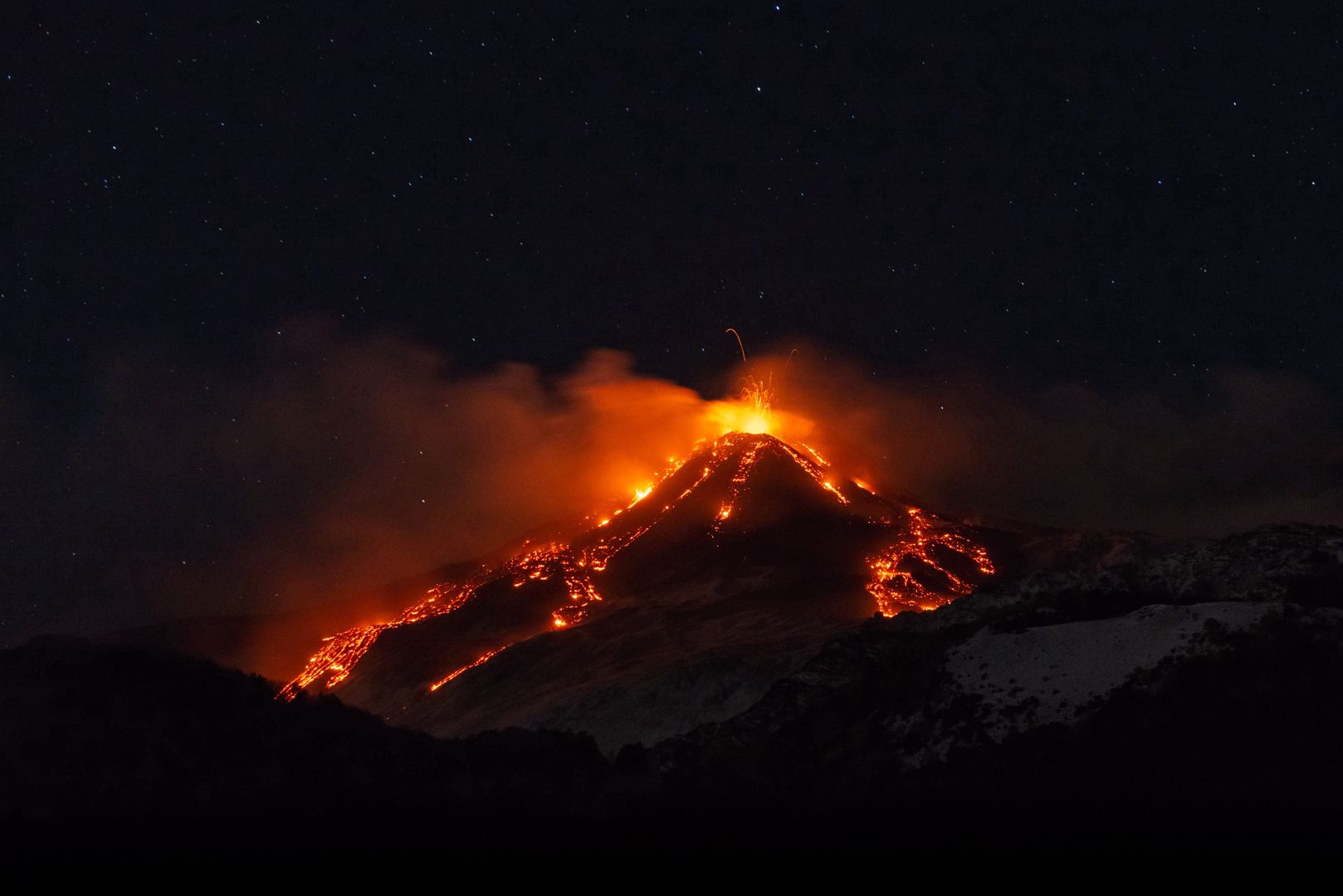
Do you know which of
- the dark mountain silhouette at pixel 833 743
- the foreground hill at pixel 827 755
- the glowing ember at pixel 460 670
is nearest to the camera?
the foreground hill at pixel 827 755

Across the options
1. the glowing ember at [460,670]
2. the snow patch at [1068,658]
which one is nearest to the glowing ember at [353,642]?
the glowing ember at [460,670]

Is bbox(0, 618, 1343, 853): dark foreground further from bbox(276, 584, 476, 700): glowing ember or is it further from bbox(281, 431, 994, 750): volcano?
bbox(276, 584, 476, 700): glowing ember

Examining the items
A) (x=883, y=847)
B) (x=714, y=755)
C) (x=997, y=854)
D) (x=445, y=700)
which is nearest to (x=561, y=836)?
(x=883, y=847)

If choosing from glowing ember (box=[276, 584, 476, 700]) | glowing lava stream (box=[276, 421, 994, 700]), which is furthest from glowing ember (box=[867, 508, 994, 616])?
glowing ember (box=[276, 584, 476, 700])

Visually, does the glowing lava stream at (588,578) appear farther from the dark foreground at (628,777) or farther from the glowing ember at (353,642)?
the dark foreground at (628,777)

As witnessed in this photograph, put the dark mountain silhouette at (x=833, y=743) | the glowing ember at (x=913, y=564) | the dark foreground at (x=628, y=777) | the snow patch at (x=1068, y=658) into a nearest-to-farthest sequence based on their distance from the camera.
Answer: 1. the dark foreground at (x=628, y=777)
2. the dark mountain silhouette at (x=833, y=743)
3. the snow patch at (x=1068, y=658)
4. the glowing ember at (x=913, y=564)

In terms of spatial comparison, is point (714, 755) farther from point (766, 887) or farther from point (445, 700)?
point (445, 700)

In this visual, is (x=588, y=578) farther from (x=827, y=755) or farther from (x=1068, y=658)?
(x=1068, y=658)
